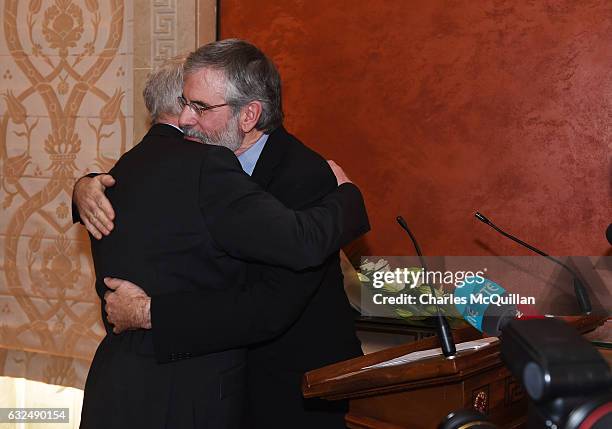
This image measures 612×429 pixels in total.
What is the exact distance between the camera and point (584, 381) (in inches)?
26.7

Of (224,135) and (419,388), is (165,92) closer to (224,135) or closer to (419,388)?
(224,135)

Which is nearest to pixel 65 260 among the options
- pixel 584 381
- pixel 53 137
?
pixel 53 137

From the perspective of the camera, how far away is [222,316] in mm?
1686

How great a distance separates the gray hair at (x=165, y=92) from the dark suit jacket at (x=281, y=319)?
272mm

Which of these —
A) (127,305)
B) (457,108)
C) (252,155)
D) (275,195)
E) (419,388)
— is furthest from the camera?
(457,108)

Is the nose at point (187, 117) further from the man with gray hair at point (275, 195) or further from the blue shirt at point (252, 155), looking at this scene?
the blue shirt at point (252, 155)

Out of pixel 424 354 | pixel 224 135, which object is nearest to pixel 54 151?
pixel 224 135

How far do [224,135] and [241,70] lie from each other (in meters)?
0.18

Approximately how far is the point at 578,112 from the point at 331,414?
6.02ft

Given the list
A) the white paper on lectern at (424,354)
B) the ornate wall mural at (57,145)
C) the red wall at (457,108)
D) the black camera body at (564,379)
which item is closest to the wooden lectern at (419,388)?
the white paper on lectern at (424,354)

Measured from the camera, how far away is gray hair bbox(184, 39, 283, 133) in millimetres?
1917

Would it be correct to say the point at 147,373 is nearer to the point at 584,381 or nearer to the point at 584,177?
the point at 584,381

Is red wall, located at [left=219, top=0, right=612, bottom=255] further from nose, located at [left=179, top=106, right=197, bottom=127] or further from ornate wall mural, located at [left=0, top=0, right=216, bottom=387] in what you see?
nose, located at [left=179, top=106, right=197, bottom=127]

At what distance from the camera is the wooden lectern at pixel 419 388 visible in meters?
1.45
